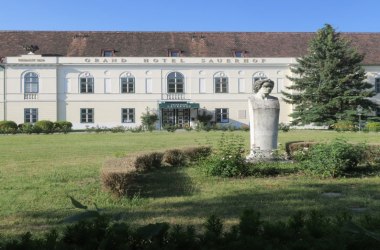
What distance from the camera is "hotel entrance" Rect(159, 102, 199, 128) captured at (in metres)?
45.4

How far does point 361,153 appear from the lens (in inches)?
404

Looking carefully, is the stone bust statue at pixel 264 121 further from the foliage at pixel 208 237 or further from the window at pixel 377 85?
the window at pixel 377 85

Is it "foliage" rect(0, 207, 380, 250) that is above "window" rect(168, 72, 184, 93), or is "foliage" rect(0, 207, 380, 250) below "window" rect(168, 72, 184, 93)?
below

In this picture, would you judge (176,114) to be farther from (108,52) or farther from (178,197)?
(178,197)

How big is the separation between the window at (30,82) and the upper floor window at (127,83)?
325 inches

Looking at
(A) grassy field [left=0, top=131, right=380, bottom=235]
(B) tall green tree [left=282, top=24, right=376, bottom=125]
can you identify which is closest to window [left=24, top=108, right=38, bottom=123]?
(B) tall green tree [left=282, top=24, right=376, bottom=125]

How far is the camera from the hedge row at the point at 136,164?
7480 mm

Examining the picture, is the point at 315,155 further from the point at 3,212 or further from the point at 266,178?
the point at 3,212

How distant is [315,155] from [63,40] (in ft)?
133

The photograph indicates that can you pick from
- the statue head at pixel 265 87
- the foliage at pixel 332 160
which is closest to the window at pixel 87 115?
the statue head at pixel 265 87

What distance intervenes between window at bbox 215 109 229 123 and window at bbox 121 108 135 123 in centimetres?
844

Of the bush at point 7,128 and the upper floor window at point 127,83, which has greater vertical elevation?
the upper floor window at point 127,83

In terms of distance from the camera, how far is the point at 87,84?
4491 cm

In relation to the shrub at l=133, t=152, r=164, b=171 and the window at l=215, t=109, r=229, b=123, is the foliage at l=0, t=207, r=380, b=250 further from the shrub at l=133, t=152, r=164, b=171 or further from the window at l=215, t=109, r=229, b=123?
the window at l=215, t=109, r=229, b=123
